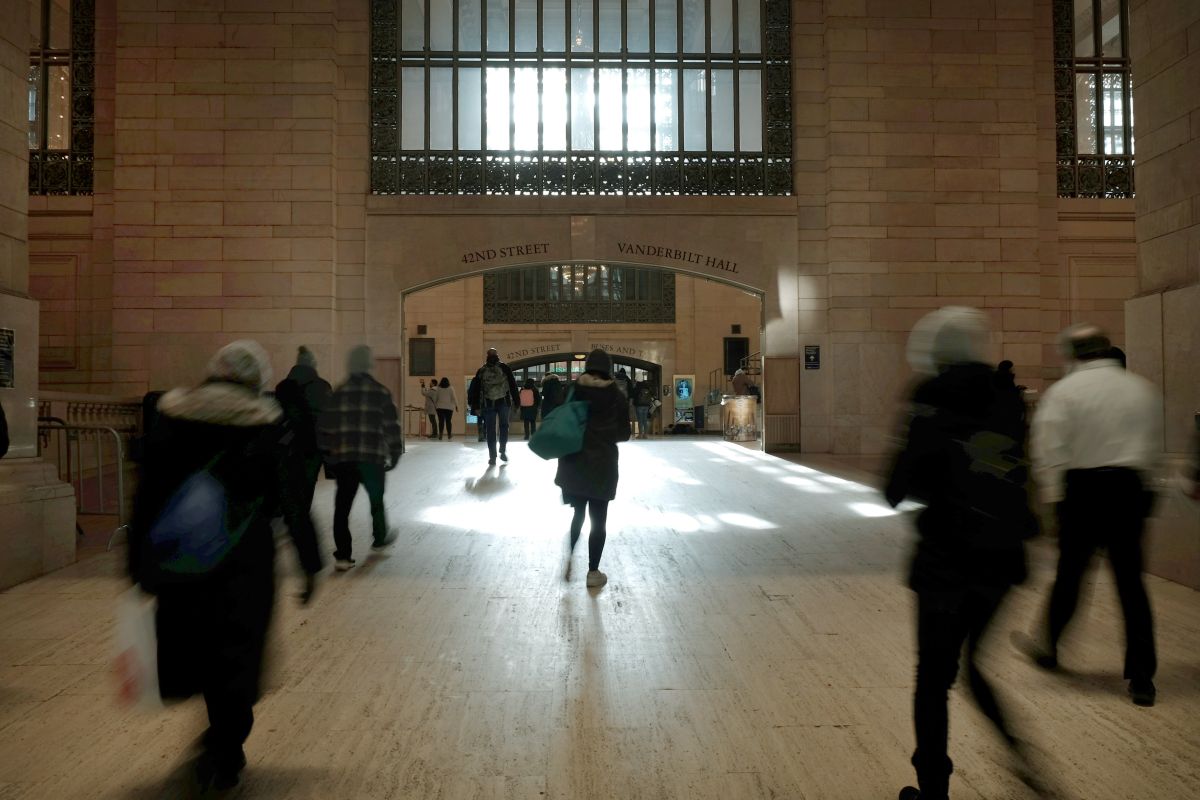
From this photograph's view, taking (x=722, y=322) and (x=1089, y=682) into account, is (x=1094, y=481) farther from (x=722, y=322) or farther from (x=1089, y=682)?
(x=722, y=322)

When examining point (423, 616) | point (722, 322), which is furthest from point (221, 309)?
point (722, 322)

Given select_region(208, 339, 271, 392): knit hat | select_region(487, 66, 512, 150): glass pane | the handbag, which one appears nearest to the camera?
select_region(208, 339, 271, 392): knit hat

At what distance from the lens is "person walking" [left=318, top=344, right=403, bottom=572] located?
707cm

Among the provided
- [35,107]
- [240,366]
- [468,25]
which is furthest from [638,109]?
[240,366]

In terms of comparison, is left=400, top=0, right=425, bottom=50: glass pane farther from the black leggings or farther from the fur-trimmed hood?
the fur-trimmed hood

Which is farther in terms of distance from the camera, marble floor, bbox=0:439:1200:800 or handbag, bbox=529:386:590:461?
handbag, bbox=529:386:590:461

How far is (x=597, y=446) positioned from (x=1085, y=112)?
16768mm

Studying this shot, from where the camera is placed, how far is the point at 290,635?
516cm

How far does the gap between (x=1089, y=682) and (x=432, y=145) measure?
16.3m

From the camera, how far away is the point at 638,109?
18672mm

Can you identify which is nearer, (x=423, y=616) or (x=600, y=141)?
(x=423, y=616)

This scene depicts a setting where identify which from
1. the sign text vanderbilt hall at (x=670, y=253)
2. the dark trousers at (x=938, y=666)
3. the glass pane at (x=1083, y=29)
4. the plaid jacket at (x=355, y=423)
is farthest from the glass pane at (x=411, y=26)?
the dark trousers at (x=938, y=666)

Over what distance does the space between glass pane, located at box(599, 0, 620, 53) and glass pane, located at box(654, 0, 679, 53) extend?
0.77 m

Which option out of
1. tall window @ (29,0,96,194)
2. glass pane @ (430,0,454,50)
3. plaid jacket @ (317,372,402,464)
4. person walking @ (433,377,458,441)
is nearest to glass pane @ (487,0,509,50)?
glass pane @ (430,0,454,50)
